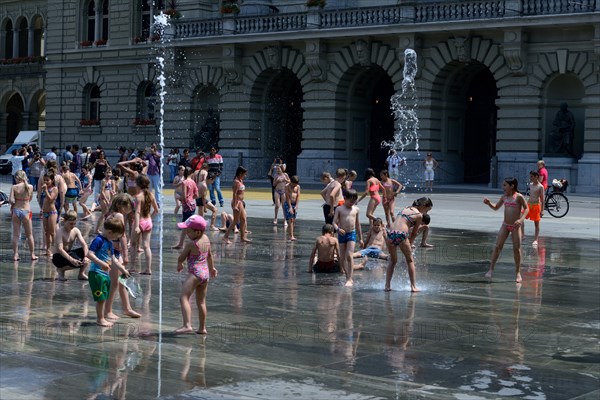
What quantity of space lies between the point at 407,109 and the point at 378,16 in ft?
12.8

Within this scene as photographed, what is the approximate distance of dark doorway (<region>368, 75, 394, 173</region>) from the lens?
48.9 m

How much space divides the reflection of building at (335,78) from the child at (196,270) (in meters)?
29.8

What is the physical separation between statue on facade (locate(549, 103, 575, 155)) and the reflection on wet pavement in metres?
23.5

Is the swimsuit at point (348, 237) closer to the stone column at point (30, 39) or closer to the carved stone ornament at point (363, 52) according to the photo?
the carved stone ornament at point (363, 52)

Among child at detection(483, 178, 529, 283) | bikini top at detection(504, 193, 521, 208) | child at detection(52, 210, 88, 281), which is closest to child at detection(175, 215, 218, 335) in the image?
child at detection(52, 210, 88, 281)

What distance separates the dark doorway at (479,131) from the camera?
46.8 m

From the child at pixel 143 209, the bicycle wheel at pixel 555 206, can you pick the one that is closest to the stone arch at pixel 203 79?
the bicycle wheel at pixel 555 206

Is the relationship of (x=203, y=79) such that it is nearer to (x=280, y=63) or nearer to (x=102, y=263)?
(x=280, y=63)

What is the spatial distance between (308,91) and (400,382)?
3889 cm

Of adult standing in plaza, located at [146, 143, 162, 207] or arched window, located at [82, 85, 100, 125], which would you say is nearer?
adult standing in plaza, located at [146, 143, 162, 207]

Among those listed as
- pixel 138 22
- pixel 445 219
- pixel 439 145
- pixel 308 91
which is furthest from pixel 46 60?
pixel 445 219

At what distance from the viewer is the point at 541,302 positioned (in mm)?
14680

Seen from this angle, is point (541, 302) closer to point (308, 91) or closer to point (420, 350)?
point (420, 350)

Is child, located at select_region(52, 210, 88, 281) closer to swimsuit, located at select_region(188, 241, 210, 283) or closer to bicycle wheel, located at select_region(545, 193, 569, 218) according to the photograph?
swimsuit, located at select_region(188, 241, 210, 283)
